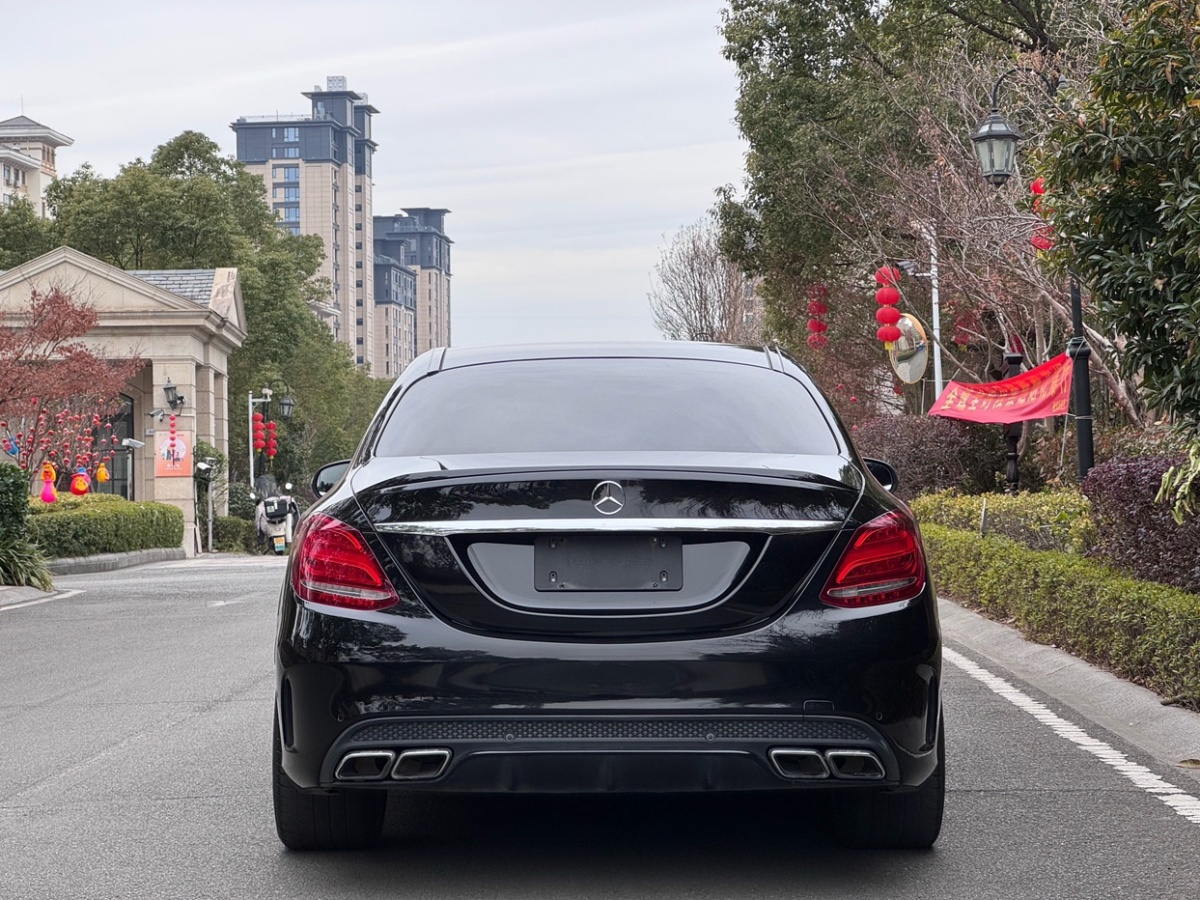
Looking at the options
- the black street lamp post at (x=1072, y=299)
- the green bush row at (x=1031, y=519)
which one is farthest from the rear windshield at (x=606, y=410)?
the black street lamp post at (x=1072, y=299)

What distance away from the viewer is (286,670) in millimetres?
4719

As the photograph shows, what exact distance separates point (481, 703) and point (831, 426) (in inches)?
62.8

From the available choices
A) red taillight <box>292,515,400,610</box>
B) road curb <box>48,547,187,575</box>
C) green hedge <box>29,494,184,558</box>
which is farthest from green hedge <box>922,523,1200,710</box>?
road curb <box>48,547,187,575</box>

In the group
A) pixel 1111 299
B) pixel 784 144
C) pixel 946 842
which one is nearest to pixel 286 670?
pixel 946 842

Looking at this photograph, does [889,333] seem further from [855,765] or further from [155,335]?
[155,335]

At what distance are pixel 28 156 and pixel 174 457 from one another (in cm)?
7737

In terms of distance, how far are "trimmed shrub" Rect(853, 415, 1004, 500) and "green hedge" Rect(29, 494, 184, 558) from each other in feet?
45.1

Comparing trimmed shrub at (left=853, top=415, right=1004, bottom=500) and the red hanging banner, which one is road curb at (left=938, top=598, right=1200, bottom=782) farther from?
trimmed shrub at (left=853, top=415, right=1004, bottom=500)

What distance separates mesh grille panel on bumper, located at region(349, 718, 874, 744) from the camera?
14.8 feet

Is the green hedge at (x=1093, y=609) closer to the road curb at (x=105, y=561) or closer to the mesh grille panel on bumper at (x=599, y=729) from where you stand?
the mesh grille panel on bumper at (x=599, y=729)

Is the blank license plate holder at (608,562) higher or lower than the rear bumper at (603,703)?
higher

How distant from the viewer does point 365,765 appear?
15.1 ft

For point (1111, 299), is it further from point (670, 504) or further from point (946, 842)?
point (670, 504)

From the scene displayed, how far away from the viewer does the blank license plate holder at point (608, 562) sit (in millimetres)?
4570
